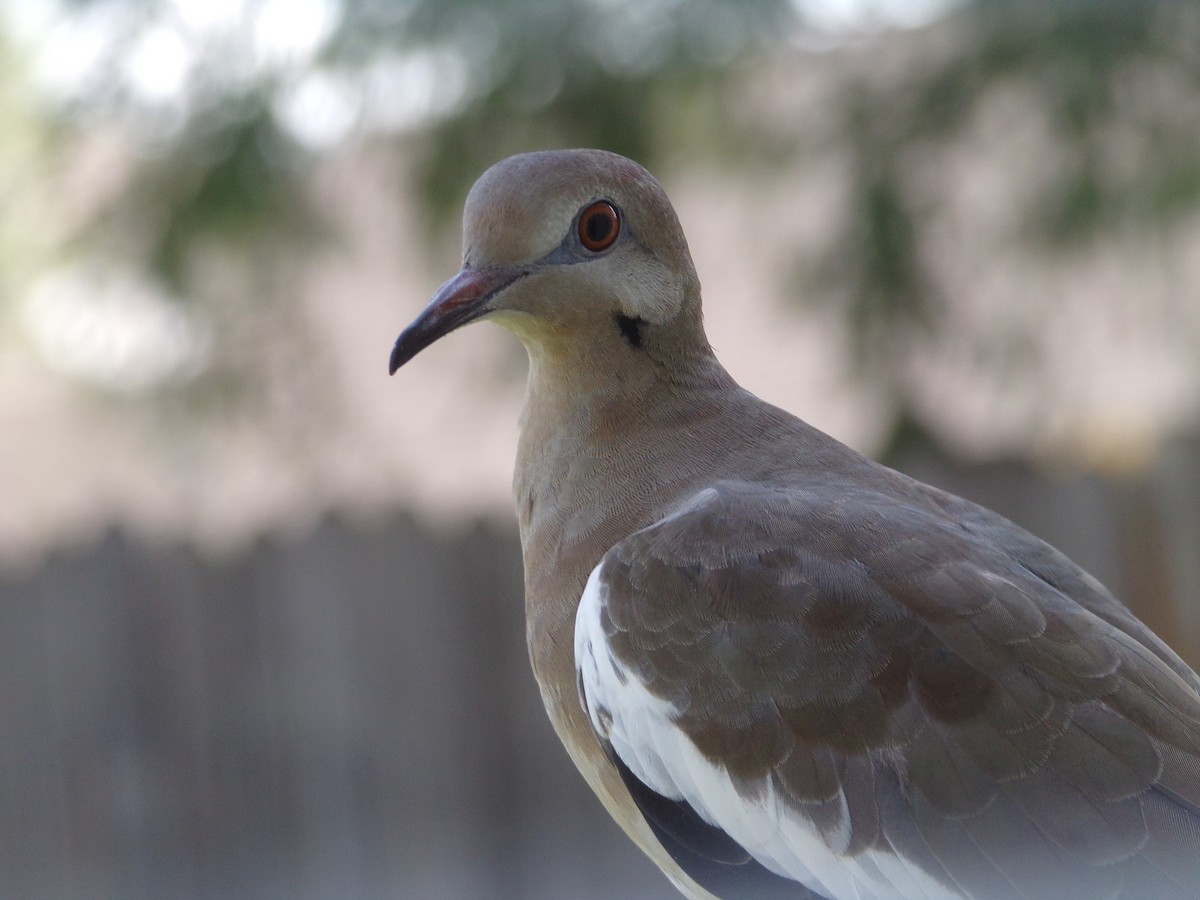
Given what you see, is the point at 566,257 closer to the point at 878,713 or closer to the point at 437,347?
the point at 878,713

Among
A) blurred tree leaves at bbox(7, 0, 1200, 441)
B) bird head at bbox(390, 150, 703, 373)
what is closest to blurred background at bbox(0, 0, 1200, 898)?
blurred tree leaves at bbox(7, 0, 1200, 441)

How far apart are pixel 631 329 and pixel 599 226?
0.20m

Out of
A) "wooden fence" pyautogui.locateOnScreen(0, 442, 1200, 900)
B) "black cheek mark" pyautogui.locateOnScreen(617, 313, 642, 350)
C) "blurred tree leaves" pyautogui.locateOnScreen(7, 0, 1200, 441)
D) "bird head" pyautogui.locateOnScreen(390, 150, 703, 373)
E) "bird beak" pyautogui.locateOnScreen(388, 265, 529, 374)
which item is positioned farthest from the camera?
"wooden fence" pyautogui.locateOnScreen(0, 442, 1200, 900)

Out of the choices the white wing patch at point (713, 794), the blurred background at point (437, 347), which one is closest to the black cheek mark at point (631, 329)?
the white wing patch at point (713, 794)

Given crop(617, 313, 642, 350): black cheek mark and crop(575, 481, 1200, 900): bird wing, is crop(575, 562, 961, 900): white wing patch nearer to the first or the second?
crop(575, 481, 1200, 900): bird wing

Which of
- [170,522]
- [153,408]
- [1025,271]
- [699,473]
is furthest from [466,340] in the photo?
[699,473]

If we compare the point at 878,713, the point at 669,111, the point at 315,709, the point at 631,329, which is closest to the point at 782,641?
the point at 878,713

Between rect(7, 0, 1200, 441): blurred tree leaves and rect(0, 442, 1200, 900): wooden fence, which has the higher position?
rect(7, 0, 1200, 441): blurred tree leaves

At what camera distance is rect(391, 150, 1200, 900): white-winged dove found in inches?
73.4

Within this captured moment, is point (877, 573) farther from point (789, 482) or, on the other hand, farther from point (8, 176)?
point (8, 176)

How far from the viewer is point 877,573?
1993 millimetres

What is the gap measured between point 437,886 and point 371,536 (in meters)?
1.53

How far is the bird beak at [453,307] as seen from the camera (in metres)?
2.10

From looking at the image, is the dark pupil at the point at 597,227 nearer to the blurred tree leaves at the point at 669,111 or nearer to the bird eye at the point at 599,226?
the bird eye at the point at 599,226
